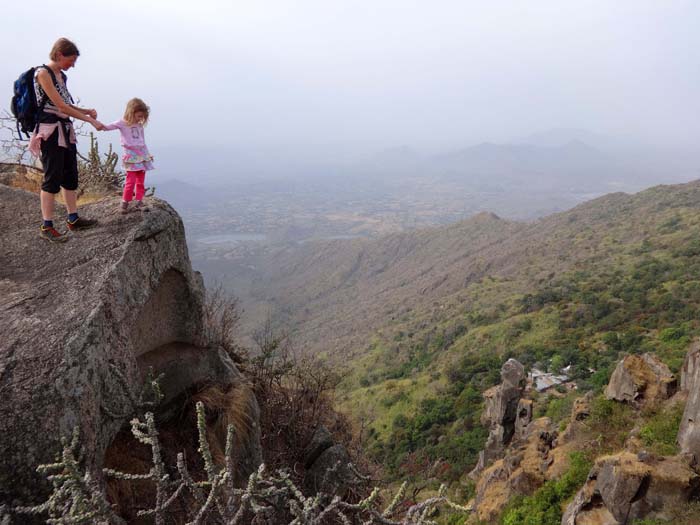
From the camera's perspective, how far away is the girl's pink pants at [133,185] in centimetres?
548

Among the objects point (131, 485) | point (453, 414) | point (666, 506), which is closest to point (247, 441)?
point (131, 485)

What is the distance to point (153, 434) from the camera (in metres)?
2.91

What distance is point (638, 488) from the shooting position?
8594 mm

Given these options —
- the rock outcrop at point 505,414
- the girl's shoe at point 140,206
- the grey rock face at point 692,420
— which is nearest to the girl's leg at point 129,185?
the girl's shoe at point 140,206

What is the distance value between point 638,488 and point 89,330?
10325mm

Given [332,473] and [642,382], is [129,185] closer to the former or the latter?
[332,473]

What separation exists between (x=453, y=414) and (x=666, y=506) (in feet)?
83.2

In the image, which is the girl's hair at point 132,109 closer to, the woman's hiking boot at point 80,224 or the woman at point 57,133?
the woman at point 57,133

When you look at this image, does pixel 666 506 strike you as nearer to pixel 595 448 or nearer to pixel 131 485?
pixel 595 448

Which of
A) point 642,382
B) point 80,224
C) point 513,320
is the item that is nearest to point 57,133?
point 80,224

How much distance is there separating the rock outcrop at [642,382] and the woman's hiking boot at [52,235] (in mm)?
14012

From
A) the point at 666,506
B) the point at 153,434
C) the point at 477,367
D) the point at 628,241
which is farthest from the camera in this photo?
the point at 628,241

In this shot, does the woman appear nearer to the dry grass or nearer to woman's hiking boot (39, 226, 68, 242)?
woman's hiking boot (39, 226, 68, 242)

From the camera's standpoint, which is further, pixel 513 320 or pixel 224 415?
pixel 513 320
